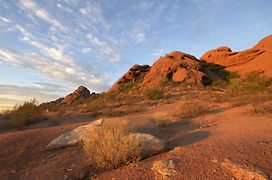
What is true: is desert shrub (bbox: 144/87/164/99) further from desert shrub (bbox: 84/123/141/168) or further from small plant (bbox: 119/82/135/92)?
desert shrub (bbox: 84/123/141/168)

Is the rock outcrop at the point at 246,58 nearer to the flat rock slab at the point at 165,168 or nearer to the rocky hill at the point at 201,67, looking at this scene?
the rocky hill at the point at 201,67

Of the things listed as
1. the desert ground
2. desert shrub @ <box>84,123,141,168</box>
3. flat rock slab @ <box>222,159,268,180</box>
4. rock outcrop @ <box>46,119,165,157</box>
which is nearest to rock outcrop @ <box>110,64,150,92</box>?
the desert ground

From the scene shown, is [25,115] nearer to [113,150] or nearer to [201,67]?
[113,150]

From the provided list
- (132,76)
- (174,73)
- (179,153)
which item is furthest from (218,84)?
(179,153)

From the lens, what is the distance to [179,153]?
633cm

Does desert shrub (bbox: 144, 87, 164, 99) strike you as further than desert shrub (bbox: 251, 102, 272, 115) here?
Yes

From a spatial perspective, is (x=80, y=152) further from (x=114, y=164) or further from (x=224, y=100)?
(x=224, y=100)

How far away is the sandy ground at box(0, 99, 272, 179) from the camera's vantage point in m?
5.54

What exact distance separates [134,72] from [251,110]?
113ft

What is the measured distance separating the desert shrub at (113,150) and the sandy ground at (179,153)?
203 millimetres

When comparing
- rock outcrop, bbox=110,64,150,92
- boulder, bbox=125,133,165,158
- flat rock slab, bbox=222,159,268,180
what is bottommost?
flat rock slab, bbox=222,159,268,180

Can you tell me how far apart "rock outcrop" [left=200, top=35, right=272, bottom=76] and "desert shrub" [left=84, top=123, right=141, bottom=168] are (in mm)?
32841

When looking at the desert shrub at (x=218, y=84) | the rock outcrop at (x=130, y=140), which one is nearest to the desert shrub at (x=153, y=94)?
the desert shrub at (x=218, y=84)

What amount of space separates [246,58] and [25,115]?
37.2 m
